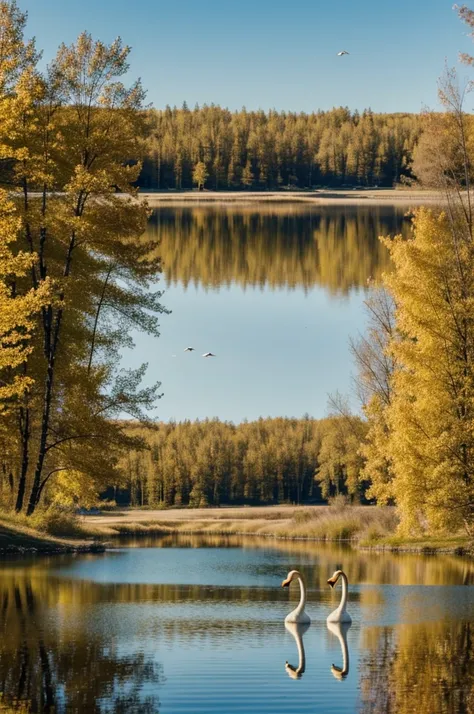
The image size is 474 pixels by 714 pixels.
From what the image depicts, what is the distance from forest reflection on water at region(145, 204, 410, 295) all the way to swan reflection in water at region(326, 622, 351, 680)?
32.7m

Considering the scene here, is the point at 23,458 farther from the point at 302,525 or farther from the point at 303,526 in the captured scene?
the point at 302,525

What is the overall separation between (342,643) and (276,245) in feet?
391

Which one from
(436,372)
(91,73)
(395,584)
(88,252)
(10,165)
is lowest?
(395,584)

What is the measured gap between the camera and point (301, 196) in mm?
187125

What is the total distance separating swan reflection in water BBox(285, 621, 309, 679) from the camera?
58.3ft

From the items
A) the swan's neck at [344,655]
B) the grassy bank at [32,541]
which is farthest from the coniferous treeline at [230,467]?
the swan's neck at [344,655]

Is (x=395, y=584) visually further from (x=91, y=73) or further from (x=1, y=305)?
(x=91, y=73)

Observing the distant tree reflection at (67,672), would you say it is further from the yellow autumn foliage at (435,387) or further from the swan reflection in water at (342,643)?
the yellow autumn foliage at (435,387)

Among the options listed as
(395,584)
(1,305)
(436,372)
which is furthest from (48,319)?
(395,584)

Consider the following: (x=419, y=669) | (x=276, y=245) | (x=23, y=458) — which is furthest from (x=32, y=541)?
(x=276, y=245)

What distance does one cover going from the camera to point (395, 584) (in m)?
31.0

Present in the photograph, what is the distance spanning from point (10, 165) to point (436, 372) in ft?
53.1

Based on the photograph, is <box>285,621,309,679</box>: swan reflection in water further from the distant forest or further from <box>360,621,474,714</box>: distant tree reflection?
the distant forest

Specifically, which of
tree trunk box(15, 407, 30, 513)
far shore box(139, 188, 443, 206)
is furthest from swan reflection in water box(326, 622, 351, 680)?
far shore box(139, 188, 443, 206)
